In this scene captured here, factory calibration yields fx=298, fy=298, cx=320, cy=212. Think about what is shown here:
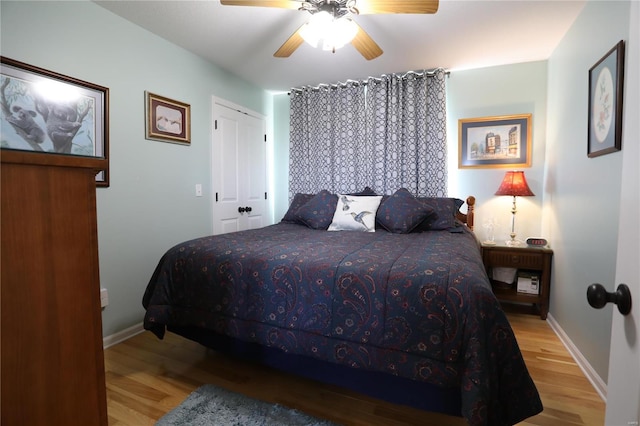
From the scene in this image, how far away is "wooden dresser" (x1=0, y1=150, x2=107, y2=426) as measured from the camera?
22.4 inches

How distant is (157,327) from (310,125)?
9.27ft

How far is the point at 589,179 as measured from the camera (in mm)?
→ 1878

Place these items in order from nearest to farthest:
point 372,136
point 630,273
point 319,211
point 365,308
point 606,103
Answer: point 630,273 < point 365,308 < point 606,103 < point 319,211 < point 372,136

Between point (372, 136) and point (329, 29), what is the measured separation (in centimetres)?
170

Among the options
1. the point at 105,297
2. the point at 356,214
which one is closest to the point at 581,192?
the point at 356,214

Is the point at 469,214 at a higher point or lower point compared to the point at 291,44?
lower

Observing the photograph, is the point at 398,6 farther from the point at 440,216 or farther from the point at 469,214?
the point at 469,214

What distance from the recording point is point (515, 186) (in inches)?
110

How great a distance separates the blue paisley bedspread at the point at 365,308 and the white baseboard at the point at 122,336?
64 centimetres

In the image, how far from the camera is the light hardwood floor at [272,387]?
1480mm

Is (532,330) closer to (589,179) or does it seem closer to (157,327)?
(589,179)

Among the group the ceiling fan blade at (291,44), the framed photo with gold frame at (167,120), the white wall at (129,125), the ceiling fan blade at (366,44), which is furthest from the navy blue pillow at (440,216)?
the framed photo with gold frame at (167,120)

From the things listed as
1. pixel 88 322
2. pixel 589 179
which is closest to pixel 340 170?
pixel 589 179

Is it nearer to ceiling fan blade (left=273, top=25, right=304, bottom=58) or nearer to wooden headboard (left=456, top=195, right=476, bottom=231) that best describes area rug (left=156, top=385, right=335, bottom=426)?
ceiling fan blade (left=273, top=25, right=304, bottom=58)
